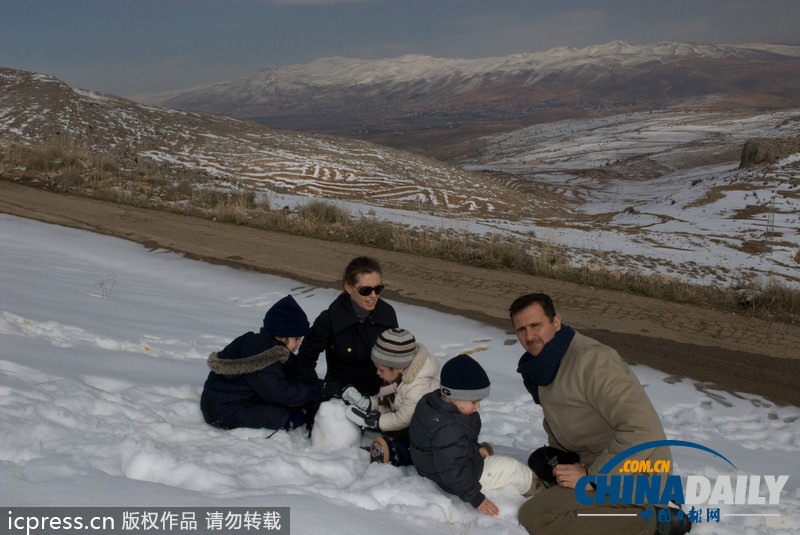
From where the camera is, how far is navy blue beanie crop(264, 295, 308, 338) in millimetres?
3617

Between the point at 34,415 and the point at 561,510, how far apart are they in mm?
2679

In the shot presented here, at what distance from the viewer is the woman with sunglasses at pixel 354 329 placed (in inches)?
162

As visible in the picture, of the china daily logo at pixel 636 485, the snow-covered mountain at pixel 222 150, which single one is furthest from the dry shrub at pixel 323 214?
the snow-covered mountain at pixel 222 150

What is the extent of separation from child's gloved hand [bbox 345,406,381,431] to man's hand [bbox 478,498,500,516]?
85cm

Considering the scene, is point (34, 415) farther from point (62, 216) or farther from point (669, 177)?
point (669, 177)

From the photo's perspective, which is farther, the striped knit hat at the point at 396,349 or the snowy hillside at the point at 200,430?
the striped knit hat at the point at 396,349

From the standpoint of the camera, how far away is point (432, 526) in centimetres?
280

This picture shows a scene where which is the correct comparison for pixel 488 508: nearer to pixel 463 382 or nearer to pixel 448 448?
pixel 448 448

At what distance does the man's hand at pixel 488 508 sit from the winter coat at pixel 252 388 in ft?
4.04

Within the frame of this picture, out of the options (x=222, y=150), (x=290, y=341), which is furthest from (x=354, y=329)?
(x=222, y=150)

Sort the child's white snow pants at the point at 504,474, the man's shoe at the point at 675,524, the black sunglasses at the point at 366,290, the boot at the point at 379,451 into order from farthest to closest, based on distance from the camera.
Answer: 1. the black sunglasses at the point at 366,290
2. the boot at the point at 379,451
3. the child's white snow pants at the point at 504,474
4. the man's shoe at the point at 675,524

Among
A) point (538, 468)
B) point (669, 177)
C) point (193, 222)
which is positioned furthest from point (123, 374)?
point (669, 177)

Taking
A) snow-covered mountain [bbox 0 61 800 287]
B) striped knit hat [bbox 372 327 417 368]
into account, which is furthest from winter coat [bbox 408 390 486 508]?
snow-covered mountain [bbox 0 61 800 287]

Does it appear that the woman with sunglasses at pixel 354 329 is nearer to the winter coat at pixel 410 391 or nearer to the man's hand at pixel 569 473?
the winter coat at pixel 410 391
